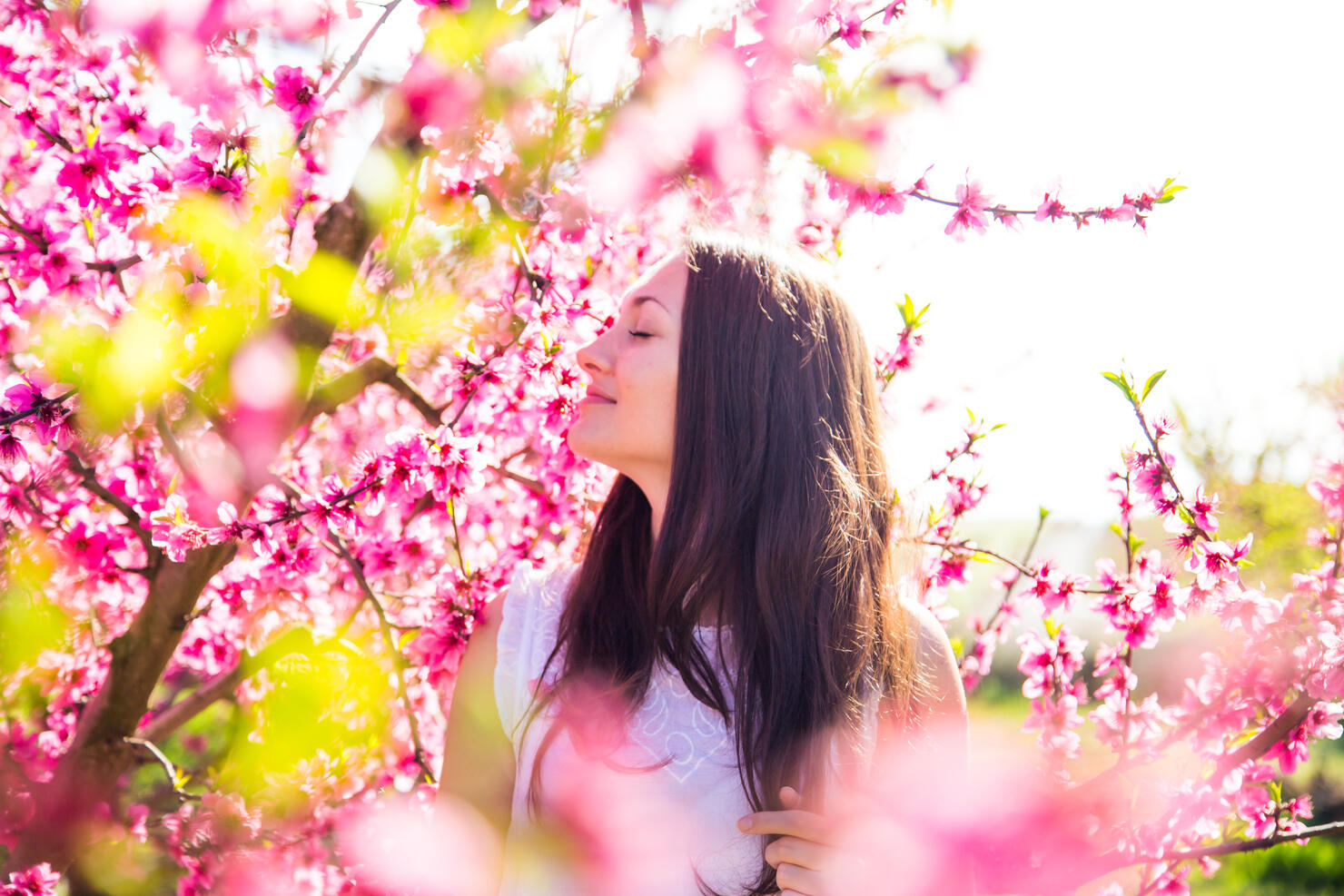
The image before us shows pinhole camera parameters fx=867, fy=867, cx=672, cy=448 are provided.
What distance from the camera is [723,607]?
Answer: 1.74 m

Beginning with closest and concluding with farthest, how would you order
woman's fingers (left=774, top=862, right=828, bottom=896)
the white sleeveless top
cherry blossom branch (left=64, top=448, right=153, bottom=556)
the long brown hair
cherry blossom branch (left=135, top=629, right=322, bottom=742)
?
woman's fingers (left=774, top=862, right=828, bottom=896), the white sleeveless top, the long brown hair, cherry blossom branch (left=64, top=448, right=153, bottom=556), cherry blossom branch (left=135, top=629, right=322, bottom=742)

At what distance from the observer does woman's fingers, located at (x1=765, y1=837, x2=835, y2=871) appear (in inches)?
53.9

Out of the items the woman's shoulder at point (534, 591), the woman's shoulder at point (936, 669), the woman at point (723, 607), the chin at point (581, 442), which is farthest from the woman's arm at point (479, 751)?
the woman's shoulder at point (936, 669)

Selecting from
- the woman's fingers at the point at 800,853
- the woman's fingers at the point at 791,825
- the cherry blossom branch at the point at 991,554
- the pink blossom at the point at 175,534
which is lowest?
the woman's fingers at the point at 800,853

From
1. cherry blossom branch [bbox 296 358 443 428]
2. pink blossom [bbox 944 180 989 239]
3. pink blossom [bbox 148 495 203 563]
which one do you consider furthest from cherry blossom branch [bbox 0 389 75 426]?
pink blossom [bbox 944 180 989 239]

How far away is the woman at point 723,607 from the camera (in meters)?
1.58

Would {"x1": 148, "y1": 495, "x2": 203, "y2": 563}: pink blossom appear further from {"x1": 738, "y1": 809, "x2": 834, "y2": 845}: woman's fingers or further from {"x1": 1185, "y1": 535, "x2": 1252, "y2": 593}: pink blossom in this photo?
{"x1": 1185, "y1": 535, "x2": 1252, "y2": 593}: pink blossom

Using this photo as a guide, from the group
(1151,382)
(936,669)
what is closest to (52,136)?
(936,669)

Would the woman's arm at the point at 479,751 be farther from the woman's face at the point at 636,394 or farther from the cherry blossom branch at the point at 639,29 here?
the cherry blossom branch at the point at 639,29

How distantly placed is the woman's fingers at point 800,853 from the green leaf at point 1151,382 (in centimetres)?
113

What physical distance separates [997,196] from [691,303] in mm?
753

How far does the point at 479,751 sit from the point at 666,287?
101 centimetres

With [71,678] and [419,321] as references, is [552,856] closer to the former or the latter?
[419,321]

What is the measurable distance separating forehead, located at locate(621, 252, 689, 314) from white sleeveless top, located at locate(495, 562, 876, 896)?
2.32ft
